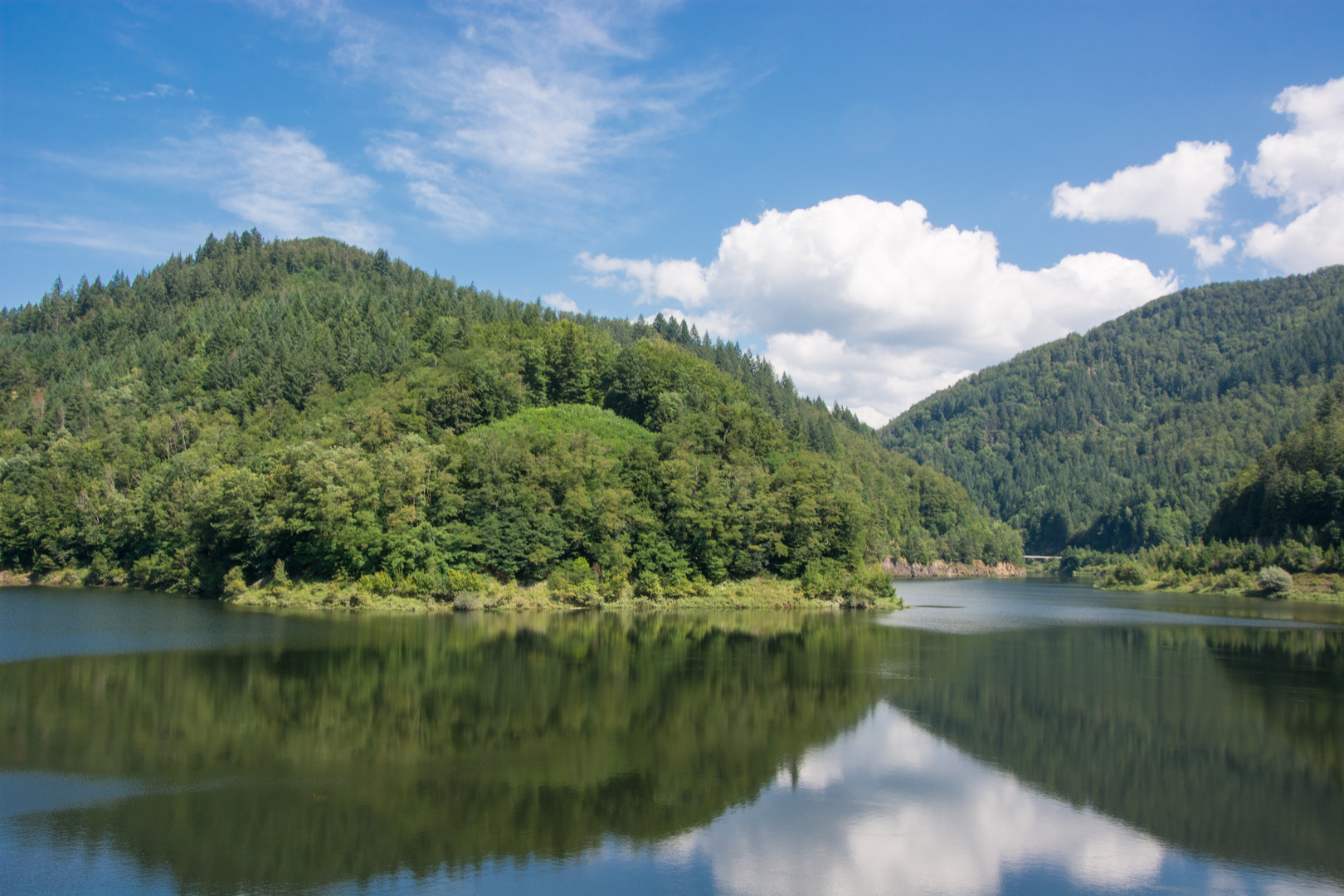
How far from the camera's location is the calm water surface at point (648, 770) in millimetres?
14250

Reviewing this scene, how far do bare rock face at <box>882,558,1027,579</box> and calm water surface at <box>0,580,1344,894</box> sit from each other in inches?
4619

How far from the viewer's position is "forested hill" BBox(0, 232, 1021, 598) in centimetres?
6519

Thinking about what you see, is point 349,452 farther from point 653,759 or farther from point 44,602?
point 653,759

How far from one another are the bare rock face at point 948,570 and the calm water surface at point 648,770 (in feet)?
385

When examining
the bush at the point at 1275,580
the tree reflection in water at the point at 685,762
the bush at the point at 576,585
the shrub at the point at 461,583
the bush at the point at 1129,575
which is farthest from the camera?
the bush at the point at 1129,575

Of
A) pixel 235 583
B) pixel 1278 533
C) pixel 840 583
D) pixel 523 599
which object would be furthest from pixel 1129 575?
pixel 235 583

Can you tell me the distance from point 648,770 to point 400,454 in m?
52.6

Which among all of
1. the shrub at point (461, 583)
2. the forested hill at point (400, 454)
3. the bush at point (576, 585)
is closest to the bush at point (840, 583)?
the forested hill at point (400, 454)

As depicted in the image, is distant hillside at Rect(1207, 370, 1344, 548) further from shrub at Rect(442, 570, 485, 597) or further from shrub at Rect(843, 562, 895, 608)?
shrub at Rect(442, 570, 485, 597)

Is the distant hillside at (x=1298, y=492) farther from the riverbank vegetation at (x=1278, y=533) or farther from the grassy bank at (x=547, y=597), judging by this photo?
the grassy bank at (x=547, y=597)

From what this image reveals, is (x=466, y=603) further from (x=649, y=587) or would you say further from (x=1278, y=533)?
(x=1278, y=533)

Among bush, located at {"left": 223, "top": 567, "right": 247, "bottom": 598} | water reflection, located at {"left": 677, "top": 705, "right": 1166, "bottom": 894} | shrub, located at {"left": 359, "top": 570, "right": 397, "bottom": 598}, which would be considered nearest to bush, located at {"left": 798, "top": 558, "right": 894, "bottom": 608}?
shrub, located at {"left": 359, "top": 570, "right": 397, "bottom": 598}

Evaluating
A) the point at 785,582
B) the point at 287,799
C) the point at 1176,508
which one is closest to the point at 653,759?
the point at 287,799

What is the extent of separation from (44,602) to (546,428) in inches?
1698
